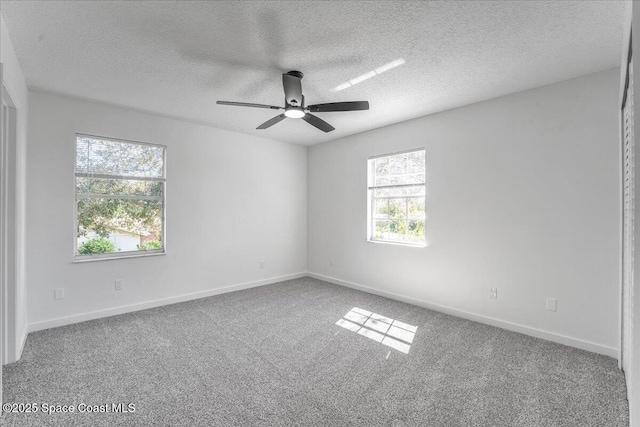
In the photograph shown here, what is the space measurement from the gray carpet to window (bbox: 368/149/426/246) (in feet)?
4.07

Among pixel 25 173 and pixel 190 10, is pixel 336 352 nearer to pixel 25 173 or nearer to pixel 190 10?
pixel 190 10

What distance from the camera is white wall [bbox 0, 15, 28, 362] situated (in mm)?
2268

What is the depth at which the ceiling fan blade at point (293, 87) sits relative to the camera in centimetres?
262

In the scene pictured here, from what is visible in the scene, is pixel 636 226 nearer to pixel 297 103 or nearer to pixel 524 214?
pixel 524 214

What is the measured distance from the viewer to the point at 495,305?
3363 mm

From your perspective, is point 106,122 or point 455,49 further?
point 106,122

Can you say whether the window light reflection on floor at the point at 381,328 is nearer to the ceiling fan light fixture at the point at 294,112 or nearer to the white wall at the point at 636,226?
the white wall at the point at 636,226

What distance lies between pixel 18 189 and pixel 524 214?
4790mm

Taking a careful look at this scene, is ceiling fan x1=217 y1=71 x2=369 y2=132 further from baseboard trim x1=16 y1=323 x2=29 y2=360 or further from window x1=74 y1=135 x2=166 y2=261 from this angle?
baseboard trim x1=16 y1=323 x2=29 y2=360

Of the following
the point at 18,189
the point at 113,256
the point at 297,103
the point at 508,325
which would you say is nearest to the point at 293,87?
the point at 297,103

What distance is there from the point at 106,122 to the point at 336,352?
12.1ft

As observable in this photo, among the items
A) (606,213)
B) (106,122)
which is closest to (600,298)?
(606,213)

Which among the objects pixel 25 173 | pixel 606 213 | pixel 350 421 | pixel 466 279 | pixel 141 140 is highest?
pixel 141 140

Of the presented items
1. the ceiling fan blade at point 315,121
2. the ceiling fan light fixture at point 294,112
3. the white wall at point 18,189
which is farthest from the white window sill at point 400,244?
the white wall at point 18,189
